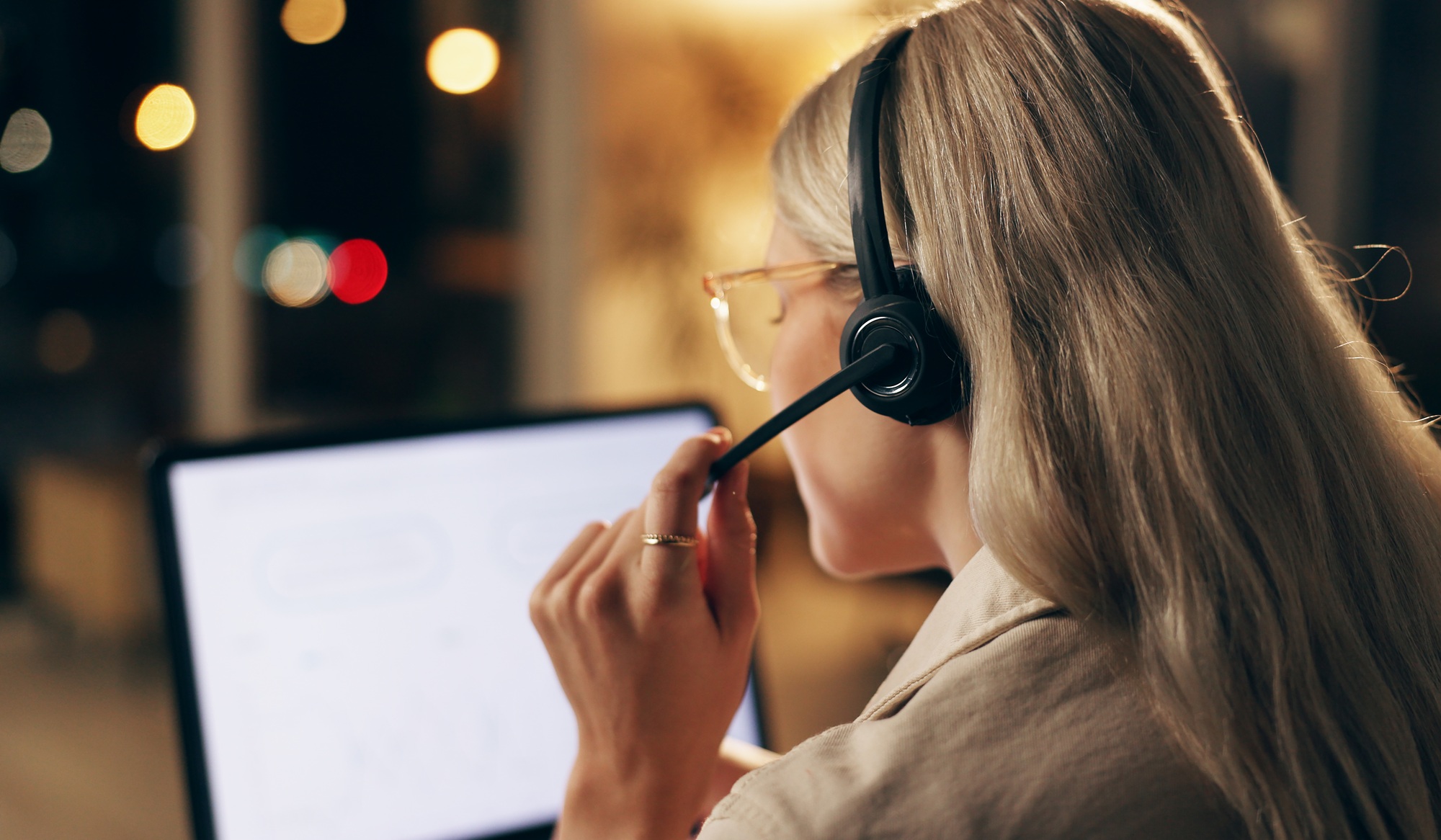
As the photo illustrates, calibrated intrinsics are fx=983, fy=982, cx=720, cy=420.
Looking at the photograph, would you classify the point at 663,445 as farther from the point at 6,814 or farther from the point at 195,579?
the point at 6,814

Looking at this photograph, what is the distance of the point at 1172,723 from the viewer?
1.51ft

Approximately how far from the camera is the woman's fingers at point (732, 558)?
0.66 m

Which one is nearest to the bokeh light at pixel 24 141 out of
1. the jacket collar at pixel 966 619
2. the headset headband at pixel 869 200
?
the headset headband at pixel 869 200

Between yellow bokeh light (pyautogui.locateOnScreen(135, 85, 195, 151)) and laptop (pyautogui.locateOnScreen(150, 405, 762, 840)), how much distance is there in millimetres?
2413

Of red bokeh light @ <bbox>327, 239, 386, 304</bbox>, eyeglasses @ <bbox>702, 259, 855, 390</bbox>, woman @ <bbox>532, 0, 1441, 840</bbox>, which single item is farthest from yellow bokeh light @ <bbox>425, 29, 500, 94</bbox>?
woman @ <bbox>532, 0, 1441, 840</bbox>

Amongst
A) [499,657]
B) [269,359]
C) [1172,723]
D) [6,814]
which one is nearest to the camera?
[1172,723]

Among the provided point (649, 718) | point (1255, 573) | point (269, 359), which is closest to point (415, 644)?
point (649, 718)

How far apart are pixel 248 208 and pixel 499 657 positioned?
242 cm

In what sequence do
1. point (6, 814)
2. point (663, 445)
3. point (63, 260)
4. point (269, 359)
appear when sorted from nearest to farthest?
point (663, 445), point (6, 814), point (63, 260), point (269, 359)

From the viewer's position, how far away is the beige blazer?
43cm

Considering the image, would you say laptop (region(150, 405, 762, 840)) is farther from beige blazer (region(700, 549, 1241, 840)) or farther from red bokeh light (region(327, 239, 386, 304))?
red bokeh light (region(327, 239, 386, 304))

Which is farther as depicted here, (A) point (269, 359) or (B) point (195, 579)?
→ (A) point (269, 359)

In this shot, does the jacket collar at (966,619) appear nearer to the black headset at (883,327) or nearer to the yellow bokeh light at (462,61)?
the black headset at (883,327)

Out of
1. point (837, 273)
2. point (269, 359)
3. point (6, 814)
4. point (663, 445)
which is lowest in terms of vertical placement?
point (6, 814)
